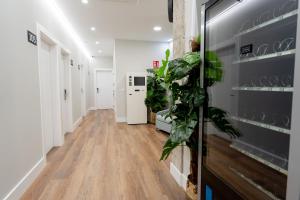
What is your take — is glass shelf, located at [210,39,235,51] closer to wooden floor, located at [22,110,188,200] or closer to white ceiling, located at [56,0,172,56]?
wooden floor, located at [22,110,188,200]

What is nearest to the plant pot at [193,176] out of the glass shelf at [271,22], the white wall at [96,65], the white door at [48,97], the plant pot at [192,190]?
the plant pot at [192,190]

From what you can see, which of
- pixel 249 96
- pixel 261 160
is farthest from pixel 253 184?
pixel 249 96

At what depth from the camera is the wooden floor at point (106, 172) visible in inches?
81.8

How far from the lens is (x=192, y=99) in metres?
1.45

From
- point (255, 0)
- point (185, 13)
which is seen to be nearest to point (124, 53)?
point (185, 13)

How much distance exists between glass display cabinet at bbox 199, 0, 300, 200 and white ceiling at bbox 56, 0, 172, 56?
2552 mm

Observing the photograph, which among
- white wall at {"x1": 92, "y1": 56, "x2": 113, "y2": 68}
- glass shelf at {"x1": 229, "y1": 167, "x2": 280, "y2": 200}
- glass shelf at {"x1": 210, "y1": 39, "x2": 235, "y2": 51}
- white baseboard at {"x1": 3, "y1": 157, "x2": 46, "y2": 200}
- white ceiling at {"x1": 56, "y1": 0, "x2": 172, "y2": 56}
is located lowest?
white baseboard at {"x1": 3, "y1": 157, "x2": 46, "y2": 200}

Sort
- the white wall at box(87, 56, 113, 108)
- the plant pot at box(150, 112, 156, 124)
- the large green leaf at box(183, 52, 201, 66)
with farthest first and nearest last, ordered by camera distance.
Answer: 1. the white wall at box(87, 56, 113, 108)
2. the plant pot at box(150, 112, 156, 124)
3. the large green leaf at box(183, 52, 201, 66)

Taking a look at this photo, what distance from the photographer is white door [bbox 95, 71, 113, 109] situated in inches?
376

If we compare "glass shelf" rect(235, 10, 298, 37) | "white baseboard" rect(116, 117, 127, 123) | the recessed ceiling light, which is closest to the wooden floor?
"glass shelf" rect(235, 10, 298, 37)

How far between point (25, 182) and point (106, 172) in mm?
968

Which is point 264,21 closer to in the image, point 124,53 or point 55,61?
point 55,61

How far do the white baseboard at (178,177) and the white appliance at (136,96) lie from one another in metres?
3.44

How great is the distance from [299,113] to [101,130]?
192 inches
